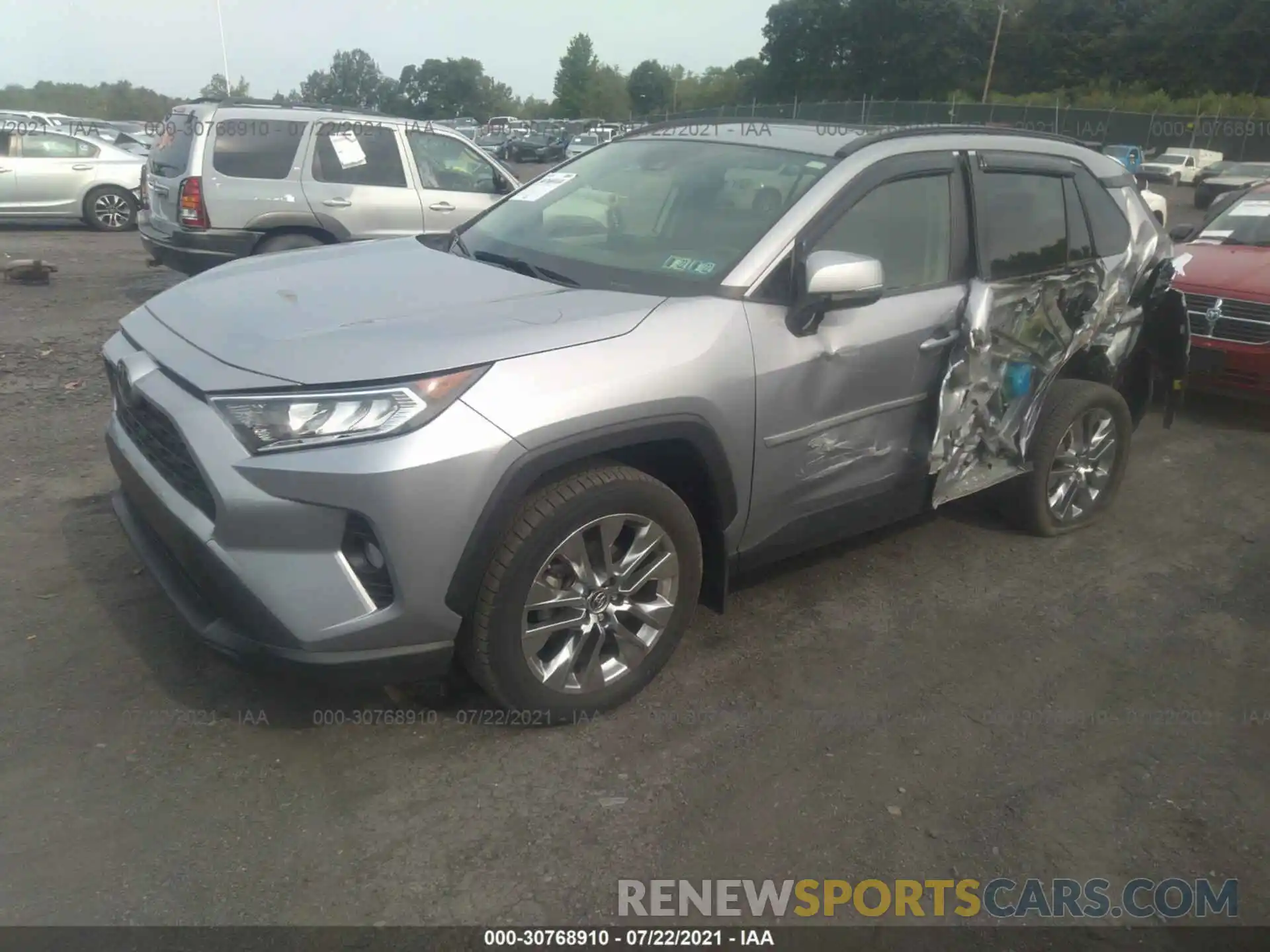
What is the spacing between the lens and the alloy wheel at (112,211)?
13867mm

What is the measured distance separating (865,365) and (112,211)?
542 inches

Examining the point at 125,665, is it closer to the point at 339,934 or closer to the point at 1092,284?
the point at 339,934

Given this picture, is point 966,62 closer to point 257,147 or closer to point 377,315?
point 257,147

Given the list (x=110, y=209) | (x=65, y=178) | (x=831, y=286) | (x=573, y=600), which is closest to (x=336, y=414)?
(x=573, y=600)

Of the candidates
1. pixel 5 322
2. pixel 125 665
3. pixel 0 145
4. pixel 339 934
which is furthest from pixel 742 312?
pixel 0 145

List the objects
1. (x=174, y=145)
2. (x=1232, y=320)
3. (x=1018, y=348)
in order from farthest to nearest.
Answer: (x=174, y=145) < (x=1232, y=320) < (x=1018, y=348)

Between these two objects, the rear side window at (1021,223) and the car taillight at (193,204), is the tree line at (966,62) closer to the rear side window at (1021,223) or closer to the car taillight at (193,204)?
the car taillight at (193,204)

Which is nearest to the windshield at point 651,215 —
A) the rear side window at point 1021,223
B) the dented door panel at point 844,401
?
the dented door panel at point 844,401

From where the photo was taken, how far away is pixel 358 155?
8469 mm

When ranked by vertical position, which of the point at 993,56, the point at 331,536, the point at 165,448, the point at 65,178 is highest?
the point at 993,56

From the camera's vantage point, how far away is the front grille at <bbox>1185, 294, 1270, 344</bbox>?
6328 mm

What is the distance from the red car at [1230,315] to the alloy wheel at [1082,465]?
2155mm

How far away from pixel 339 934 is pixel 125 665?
1.47m

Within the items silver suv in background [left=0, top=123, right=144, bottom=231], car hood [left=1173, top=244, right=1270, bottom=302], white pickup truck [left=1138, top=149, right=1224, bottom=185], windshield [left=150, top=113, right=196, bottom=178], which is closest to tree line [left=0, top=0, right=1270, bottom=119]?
white pickup truck [left=1138, top=149, right=1224, bottom=185]
